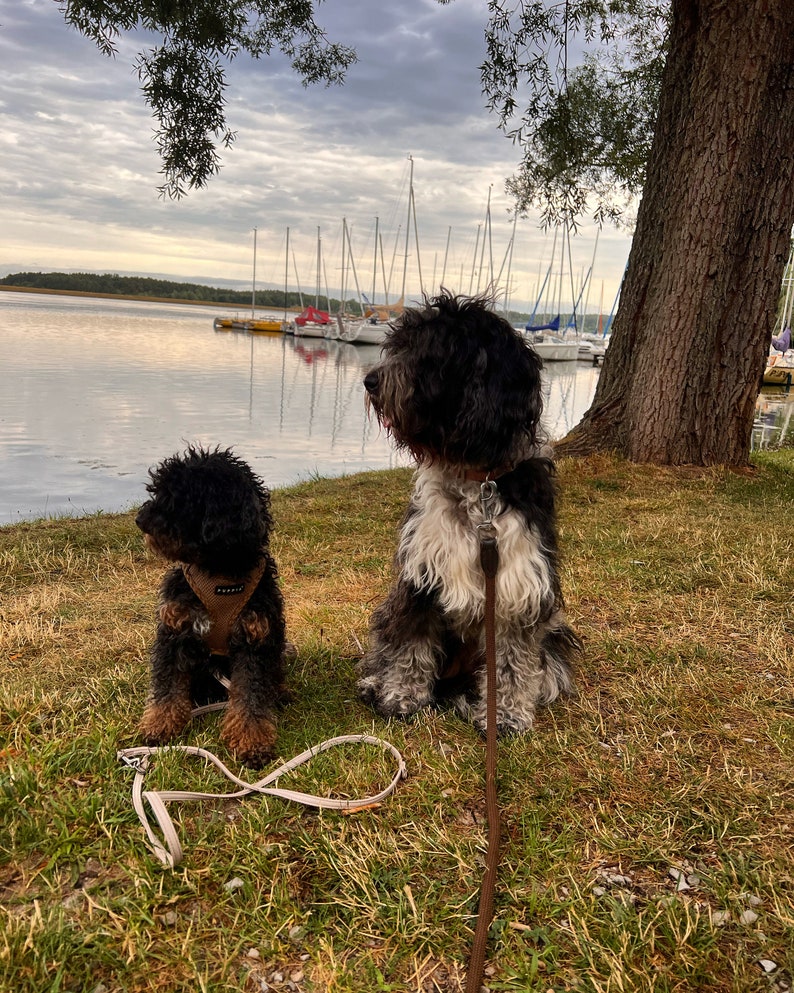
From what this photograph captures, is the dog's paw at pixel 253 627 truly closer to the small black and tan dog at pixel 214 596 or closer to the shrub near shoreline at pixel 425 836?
the small black and tan dog at pixel 214 596

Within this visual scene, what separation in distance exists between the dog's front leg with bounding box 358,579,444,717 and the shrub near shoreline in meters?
0.11

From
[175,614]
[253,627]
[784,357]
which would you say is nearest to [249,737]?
[253,627]

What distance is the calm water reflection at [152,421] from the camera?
36.3 ft

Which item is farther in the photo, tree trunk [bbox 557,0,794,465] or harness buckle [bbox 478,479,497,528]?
tree trunk [bbox 557,0,794,465]

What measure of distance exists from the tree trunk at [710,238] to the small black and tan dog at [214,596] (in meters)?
6.62

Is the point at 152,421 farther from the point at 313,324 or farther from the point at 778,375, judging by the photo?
the point at 313,324

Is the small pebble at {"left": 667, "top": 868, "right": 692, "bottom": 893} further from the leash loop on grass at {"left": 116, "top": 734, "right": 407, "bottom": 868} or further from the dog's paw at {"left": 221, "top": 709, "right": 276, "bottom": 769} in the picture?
the dog's paw at {"left": 221, "top": 709, "right": 276, "bottom": 769}

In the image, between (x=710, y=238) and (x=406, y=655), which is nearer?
(x=406, y=655)

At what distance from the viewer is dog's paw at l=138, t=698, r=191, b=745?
129 inches

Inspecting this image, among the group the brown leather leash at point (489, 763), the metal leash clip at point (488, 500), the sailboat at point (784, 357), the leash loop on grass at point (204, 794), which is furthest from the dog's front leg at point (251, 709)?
the sailboat at point (784, 357)

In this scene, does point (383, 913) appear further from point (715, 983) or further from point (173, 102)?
point (173, 102)

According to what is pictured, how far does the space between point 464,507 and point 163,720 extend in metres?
1.64

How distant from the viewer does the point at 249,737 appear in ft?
10.5

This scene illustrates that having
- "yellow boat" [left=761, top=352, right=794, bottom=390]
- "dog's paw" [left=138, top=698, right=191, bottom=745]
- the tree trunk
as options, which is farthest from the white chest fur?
"yellow boat" [left=761, top=352, right=794, bottom=390]
